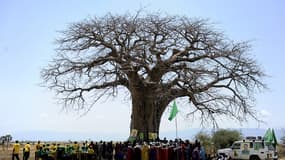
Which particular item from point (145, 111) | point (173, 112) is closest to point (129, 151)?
point (173, 112)

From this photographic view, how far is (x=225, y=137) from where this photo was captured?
148ft

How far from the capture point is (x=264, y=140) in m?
29.6

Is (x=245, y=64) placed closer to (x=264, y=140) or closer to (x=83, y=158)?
(x=264, y=140)

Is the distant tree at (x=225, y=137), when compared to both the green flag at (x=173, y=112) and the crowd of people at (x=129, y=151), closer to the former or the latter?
the green flag at (x=173, y=112)

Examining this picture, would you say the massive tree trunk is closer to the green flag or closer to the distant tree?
the green flag

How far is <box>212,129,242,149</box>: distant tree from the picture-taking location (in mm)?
44125

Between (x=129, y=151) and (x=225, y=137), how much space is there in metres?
24.0

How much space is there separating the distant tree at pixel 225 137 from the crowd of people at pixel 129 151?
17513 mm

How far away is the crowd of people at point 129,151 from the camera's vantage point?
2294 cm

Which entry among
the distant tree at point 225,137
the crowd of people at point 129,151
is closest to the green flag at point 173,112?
the crowd of people at point 129,151

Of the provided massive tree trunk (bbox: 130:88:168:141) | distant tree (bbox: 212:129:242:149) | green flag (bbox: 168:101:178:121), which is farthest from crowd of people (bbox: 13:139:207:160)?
distant tree (bbox: 212:129:242:149)

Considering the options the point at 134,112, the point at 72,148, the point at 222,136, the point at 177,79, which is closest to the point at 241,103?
the point at 177,79

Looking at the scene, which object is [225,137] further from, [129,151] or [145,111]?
[129,151]

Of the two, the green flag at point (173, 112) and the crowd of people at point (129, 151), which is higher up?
the green flag at point (173, 112)
